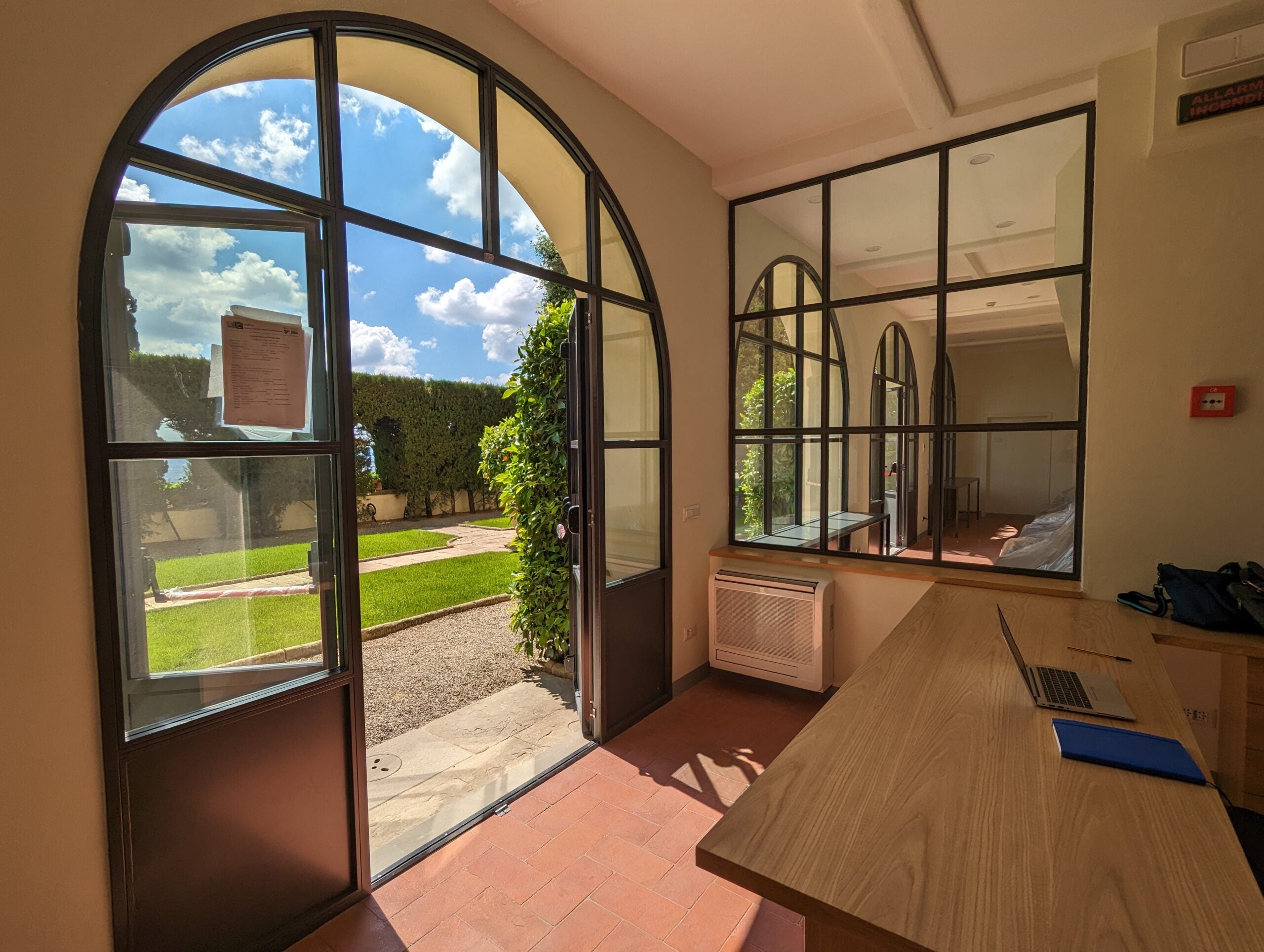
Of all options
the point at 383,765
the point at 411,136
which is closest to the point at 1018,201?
the point at 411,136

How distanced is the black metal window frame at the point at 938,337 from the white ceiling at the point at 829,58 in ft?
0.46

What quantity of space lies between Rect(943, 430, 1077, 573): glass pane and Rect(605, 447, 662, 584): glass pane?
159 cm

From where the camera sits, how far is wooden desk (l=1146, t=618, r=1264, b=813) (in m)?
1.96

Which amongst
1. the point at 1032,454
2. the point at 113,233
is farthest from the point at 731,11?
the point at 1032,454

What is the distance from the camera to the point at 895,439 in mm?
3434

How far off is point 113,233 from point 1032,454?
3.64 metres

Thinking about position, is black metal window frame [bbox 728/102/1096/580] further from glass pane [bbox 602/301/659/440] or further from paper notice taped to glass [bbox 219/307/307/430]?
paper notice taped to glass [bbox 219/307/307/430]

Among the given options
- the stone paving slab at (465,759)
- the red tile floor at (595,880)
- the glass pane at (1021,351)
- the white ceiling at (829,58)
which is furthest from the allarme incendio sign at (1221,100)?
the stone paving slab at (465,759)

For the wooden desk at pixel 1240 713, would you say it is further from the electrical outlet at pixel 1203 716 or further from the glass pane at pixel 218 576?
the glass pane at pixel 218 576

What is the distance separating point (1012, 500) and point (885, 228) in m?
1.66

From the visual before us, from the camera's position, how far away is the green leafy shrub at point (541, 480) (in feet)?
12.1

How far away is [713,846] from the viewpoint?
3.26ft

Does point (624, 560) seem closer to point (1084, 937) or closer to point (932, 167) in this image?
point (1084, 937)

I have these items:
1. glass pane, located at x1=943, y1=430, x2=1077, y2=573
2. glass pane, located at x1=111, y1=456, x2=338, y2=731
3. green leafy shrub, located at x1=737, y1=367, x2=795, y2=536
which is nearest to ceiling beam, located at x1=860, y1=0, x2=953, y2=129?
green leafy shrub, located at x1=737, y1=367, x2=795, y2=536
